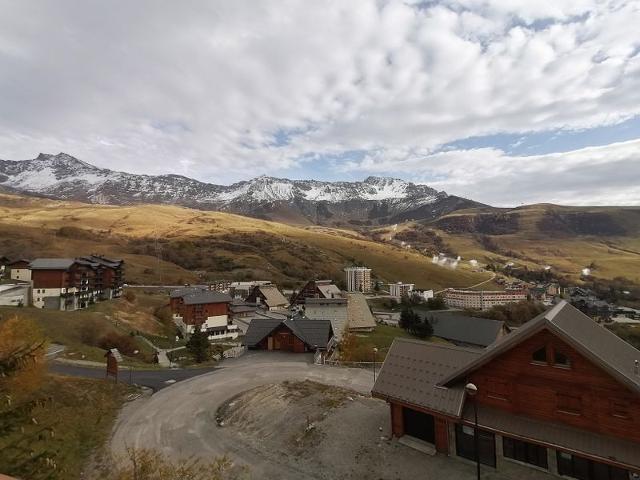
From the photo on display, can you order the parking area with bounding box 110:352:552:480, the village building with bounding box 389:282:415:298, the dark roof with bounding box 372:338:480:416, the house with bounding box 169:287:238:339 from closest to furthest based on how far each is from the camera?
1. the parking area with bounding box 110:352:552:480
2. the dark roof with bounding box 372:338:480:416
3. the house with bounding box 169:287:238:339
4. the village building with bounding box 389:282:415:298

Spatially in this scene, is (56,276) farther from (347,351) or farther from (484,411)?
(484,411)

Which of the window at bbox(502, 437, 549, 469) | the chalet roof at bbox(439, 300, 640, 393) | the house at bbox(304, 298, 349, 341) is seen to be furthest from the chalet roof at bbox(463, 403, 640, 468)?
the house at bbox(304, 298, 349, 341)

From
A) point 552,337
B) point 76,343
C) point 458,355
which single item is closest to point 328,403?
point 458,355

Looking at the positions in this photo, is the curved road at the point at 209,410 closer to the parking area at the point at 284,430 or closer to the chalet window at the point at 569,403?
the parking area at the point at 284,430

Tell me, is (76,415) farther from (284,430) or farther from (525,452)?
(525,452)

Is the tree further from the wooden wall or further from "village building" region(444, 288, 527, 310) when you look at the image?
"village building" region(444, 288, 527, 310)

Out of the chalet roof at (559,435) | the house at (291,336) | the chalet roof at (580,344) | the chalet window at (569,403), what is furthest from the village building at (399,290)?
A: the chalet window at (569,403)

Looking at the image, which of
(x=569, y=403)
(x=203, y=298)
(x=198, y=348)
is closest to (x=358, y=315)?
(x=203, y=298)
